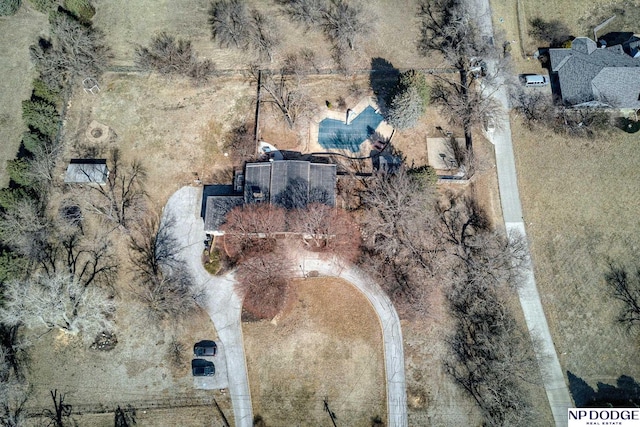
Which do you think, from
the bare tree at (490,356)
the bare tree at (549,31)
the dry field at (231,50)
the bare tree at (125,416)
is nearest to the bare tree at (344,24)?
the dry field at (231,50)

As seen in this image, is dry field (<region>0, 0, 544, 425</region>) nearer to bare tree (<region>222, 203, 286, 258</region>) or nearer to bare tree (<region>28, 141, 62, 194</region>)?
bare tree (<region>28, 141, 62, 194</region>)

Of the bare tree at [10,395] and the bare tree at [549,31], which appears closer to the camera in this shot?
the bare tree at [10,395]

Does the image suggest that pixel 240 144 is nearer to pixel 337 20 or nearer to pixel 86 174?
pixel 86 174

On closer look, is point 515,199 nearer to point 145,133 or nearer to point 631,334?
point 631,334

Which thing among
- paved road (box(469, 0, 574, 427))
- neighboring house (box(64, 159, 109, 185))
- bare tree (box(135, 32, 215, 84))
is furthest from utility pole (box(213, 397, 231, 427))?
bare tree (box(135, 32, 215, 84))

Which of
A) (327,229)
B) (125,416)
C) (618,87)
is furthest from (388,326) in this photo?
(618,87)

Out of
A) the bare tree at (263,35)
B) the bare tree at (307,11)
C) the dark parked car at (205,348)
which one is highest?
the bare tree at (307,11)

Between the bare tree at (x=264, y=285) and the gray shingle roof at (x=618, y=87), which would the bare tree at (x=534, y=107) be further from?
the bare tree at (x=264, y=285)
